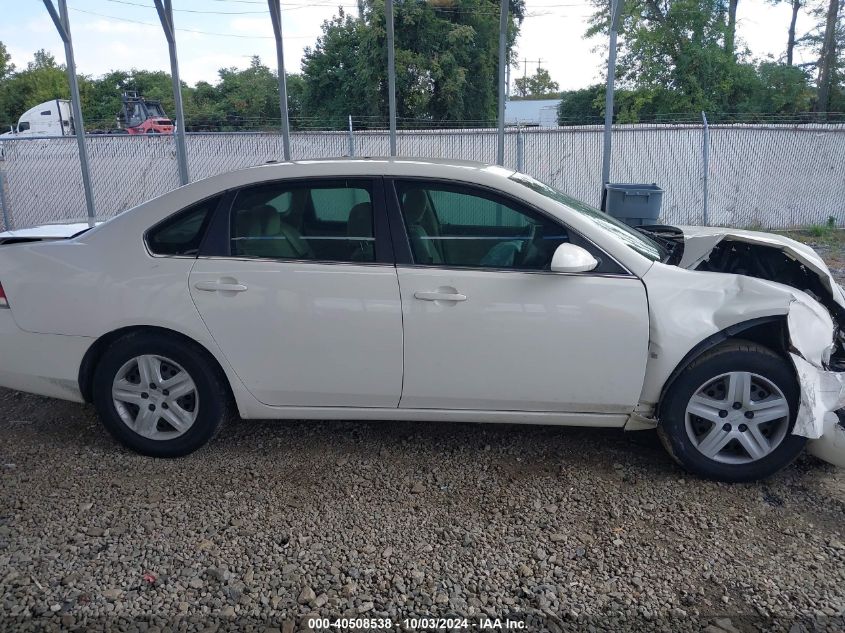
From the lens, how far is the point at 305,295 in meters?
3.50

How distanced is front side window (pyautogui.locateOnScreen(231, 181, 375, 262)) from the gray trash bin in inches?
209

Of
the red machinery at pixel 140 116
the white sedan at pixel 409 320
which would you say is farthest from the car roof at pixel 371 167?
the red machinery at pixel 140 116

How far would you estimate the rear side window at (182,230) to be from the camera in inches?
144

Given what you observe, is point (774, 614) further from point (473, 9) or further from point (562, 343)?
point (473, 9)

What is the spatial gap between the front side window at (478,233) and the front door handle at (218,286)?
93 cm

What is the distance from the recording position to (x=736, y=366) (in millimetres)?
3375

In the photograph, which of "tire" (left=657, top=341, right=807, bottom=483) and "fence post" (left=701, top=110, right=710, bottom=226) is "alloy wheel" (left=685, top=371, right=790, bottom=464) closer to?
"tire" (left=657, top=341, right=807, bottom=483)

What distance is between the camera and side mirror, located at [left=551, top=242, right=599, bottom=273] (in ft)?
10.8

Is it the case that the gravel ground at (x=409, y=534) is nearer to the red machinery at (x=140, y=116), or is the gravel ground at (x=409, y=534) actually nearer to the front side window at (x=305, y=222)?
the front side window at (x=305, y=222)

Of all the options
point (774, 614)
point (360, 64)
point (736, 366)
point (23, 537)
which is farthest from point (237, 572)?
point (360, 64)

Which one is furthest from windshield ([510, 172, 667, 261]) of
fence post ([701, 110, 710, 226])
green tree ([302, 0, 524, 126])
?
green tree ([302, 0, 524, 126])

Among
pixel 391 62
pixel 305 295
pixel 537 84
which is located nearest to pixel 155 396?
pixel 305 295

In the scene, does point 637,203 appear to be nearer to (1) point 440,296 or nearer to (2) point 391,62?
(2) point 391,62

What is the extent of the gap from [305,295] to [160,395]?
3.37 ft
